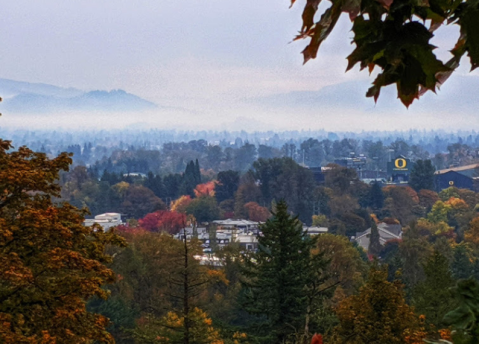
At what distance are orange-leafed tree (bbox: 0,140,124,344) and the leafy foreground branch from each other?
219 inches

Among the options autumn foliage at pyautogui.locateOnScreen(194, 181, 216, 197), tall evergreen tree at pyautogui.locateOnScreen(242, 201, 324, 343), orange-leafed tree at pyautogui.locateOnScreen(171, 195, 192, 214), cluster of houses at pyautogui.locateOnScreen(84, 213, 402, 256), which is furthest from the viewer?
autumn foliage at pyautogui.locateOnScreen(194, 181, 216, 197)

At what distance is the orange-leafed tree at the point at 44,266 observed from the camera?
6.53 metres

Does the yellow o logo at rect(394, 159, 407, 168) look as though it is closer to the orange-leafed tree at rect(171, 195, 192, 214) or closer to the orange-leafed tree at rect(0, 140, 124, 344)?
the orange-leafed tree at rect(171, 195, 192, 214)

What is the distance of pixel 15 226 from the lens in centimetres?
700

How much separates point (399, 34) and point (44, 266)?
6.46 m

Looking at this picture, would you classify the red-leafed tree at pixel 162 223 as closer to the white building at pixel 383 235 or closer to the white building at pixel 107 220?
the white building at pixel 107 220

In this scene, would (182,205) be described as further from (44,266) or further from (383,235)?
(44,266)

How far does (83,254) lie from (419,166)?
64.3 m

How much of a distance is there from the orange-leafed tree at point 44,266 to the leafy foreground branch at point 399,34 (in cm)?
556

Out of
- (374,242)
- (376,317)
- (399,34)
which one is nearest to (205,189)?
(374,242)

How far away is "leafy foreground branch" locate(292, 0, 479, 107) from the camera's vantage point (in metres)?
1.00

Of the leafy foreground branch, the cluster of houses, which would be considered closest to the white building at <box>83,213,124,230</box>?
the cluster of houses

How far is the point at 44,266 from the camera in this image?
6.95 meters

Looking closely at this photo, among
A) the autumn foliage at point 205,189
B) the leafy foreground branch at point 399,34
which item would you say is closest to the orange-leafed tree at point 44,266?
the leafy foreground branch at point 399,34
